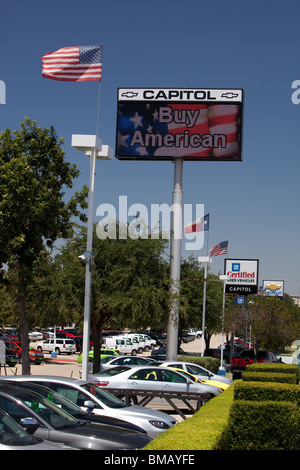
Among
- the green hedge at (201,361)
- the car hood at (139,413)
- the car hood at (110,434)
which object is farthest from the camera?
the green hedge at (201,361)

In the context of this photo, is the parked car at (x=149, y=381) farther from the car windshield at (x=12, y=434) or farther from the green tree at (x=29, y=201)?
the car windshield at (x=12, y=434)

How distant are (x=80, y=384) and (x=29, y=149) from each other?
11928 millimetres

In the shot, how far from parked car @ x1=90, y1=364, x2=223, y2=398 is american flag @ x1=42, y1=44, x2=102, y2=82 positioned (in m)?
9.48

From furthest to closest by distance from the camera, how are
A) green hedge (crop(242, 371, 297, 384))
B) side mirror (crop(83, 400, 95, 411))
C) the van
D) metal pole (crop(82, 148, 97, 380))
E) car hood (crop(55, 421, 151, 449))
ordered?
the van < metal pole (crop(82, 148, 97, 380)) < green hedge (crop(242, 371, 297, 384)) < side mirror (crop(83, 400, 95, 411)) < car hood (crop(55, 421, 151, 449))

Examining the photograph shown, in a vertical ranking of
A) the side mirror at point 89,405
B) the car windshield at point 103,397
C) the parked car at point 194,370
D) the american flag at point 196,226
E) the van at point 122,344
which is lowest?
the van at point 122,344

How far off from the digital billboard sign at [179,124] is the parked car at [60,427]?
24322 mm

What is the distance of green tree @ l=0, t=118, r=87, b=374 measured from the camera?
20.8 meters

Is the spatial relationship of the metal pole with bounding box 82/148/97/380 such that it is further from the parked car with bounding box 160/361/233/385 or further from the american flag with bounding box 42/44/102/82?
the parked car with bounding box 160/361/233/385

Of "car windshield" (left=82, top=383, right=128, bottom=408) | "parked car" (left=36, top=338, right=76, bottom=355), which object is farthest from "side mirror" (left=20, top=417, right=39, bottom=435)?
"parked car" (left=36, top=338, right=76, bottom=355)

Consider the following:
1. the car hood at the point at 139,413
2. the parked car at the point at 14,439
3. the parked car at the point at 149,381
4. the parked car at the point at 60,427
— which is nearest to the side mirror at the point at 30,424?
the parked car at the point at 60,427

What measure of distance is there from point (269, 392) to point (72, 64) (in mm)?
13195

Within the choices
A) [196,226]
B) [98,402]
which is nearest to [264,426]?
[98,402]

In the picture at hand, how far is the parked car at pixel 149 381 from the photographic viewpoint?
61.0 ft
